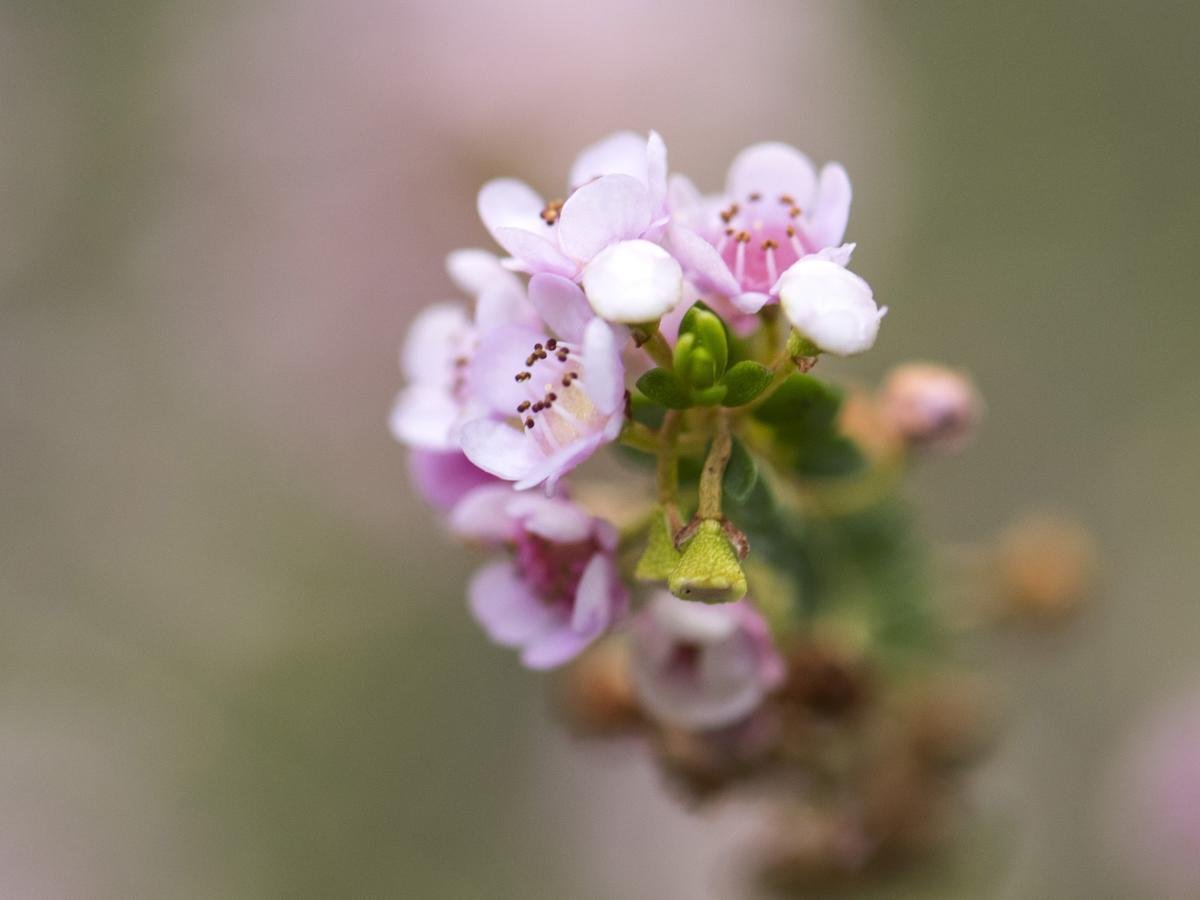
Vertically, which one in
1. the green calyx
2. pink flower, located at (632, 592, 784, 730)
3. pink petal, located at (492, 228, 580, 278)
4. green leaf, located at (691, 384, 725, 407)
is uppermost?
pink petal, located at (492, 228, 580, 278)

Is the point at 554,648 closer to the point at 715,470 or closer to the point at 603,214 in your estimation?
the point at 715,470

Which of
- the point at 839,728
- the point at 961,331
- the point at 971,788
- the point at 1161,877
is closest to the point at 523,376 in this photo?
the point at 839,728

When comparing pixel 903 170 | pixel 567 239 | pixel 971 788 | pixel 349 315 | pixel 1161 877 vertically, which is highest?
pixel 903 170

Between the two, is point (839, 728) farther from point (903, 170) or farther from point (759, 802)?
point (903, 170)

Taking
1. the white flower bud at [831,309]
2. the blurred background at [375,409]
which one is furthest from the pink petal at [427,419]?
the blurred background at [375,409]

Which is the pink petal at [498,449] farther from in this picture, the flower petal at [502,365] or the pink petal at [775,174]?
the pink petal at [775,174]

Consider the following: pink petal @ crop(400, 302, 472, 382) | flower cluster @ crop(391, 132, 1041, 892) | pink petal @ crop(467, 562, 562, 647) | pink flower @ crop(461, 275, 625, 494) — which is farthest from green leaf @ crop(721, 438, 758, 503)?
pink petal @ crop(400, 302, 472, 382)

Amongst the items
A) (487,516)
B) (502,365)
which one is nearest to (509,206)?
(502,365)

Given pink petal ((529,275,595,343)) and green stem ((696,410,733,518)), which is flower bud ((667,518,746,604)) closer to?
green stem ((696,410,733,518))
